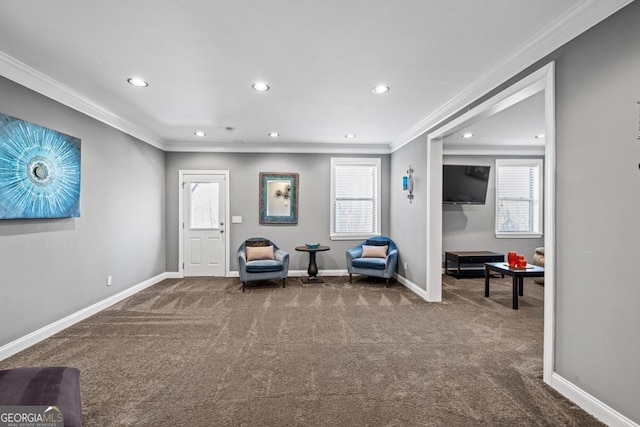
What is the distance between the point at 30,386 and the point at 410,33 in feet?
10.5

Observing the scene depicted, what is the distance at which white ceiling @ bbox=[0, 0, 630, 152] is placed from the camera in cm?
202

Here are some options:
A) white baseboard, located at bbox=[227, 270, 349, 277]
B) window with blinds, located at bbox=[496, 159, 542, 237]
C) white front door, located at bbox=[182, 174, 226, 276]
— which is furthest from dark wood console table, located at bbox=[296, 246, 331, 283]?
window with blinds, located at bbox=[496, 159, 542, 237]

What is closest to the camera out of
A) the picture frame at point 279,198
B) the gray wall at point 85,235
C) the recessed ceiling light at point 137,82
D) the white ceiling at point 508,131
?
the gray wall at point 85,235

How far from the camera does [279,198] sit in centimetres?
612

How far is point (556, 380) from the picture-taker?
87.2 inches

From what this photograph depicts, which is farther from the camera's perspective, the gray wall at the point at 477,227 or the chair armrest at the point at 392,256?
the gray wall at the point at 477,227

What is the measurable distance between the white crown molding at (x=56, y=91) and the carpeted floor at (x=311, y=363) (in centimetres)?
253

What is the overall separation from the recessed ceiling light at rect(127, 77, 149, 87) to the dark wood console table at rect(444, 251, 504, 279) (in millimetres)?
5762

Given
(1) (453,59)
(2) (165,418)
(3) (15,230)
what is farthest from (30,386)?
(1) (453,59)

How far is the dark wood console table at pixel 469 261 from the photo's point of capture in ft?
19.4

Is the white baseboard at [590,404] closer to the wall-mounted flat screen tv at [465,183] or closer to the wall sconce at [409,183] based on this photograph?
the wall sconce at [409,183]

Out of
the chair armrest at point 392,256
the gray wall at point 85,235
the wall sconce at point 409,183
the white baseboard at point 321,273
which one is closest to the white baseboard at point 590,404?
the chair armrest at point 392,256

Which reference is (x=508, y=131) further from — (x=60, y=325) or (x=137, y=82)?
(x=60, y=325)

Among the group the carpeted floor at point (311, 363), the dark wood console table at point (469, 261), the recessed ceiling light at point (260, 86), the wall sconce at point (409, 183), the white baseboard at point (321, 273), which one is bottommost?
the carpeted floor at point (311, 363)
